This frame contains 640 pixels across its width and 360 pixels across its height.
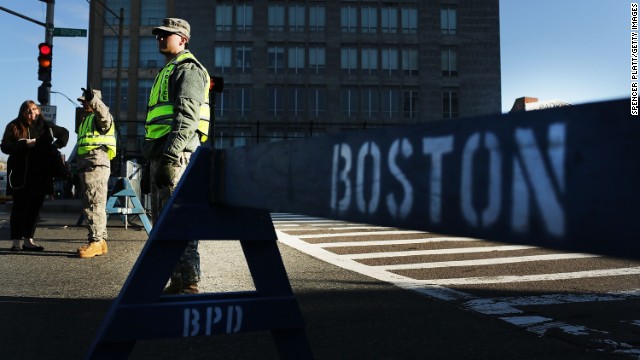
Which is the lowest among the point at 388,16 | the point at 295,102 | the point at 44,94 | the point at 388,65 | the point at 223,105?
the point at 44,94

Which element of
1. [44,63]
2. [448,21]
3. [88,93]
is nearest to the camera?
[88,93]

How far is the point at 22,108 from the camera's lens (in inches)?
292

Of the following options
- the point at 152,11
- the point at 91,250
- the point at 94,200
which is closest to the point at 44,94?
the point at 94,200

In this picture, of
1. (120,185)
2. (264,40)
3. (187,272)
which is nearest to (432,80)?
(264,40)

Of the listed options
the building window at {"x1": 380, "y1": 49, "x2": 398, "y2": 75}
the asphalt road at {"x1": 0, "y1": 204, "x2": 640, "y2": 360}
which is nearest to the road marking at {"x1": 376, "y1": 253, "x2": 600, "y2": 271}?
the asphalt road at {"x1": 0, "y1": 204, "x2": 640, "y2": 360}

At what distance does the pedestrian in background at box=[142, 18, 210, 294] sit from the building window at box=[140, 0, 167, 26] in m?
48.3

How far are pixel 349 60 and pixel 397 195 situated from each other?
48.0m

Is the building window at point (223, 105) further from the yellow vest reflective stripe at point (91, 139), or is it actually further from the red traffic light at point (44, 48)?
the yellow vest reflective stripe at point (91, 139)

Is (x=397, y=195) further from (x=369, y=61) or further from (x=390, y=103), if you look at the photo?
(x=369, y=61)

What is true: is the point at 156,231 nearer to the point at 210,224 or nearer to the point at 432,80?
the point at 210,224

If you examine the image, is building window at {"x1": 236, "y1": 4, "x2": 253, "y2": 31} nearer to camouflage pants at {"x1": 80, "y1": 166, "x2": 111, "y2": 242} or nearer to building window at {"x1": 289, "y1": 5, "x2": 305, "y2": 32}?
building window at {"x1": 289, "y1": 5, "x2": 305, "y2": 32}

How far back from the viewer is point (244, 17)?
48500 millimetres

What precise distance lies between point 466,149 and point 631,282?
5.20 metres

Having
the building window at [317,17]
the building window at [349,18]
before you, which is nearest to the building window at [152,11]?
the building window at [317,17]
